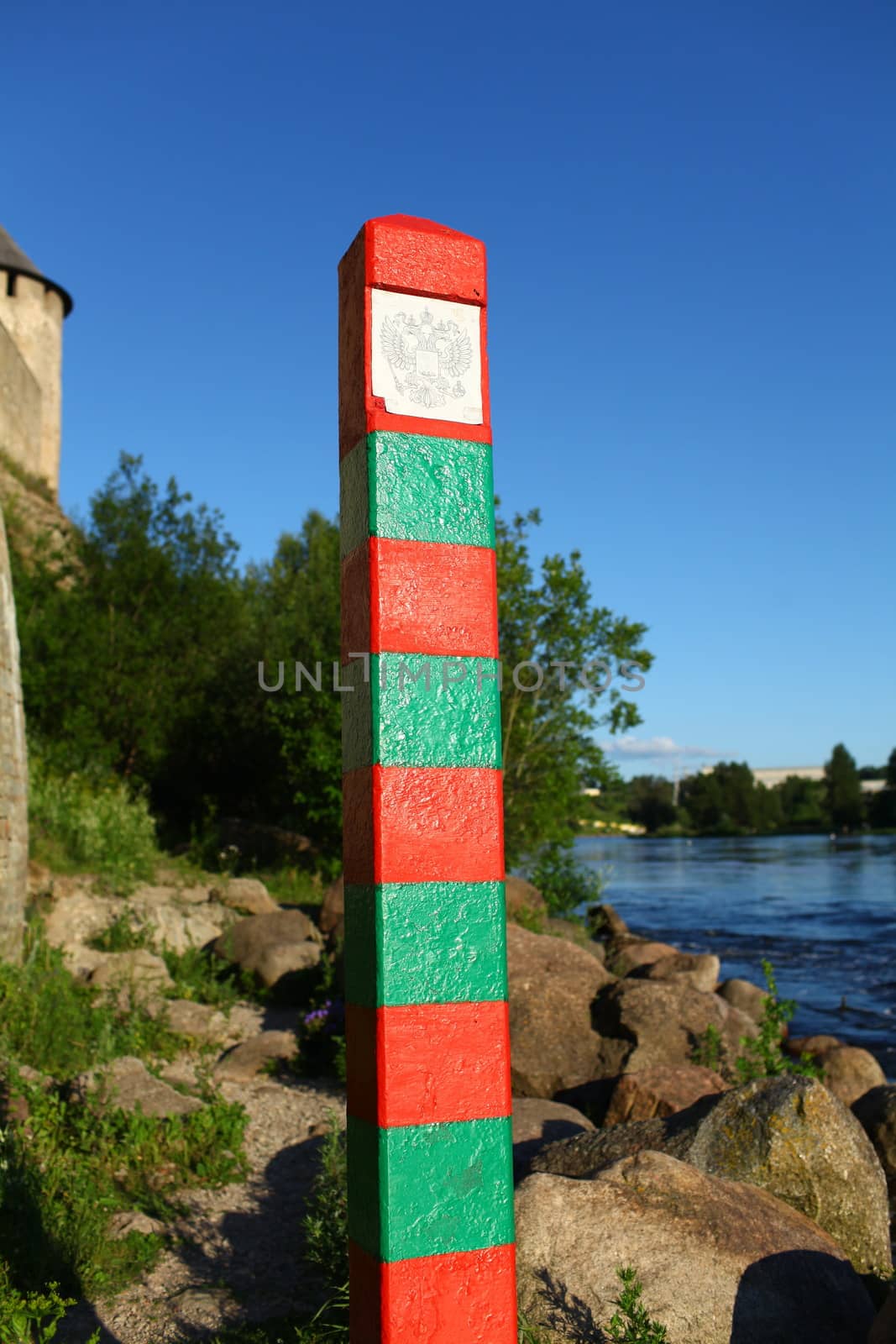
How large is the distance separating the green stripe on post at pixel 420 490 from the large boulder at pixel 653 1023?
543 cm

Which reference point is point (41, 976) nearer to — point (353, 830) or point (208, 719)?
point (353, 830)

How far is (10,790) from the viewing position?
28.1 feet

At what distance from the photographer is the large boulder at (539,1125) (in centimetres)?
519

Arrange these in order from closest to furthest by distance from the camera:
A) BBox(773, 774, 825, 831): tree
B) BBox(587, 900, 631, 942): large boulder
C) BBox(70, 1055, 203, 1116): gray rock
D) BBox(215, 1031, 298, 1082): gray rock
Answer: BBox(70, 1055, 203, 1116): gray rock < BBox(215, 1031, 298, 1082): gray rock < BBox(587, 900, 631, 942): large boulder < BBox(773, 774, 825, 831): tree

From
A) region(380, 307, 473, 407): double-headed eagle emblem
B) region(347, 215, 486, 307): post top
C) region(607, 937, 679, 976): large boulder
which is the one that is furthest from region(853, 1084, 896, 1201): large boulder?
region(347, 215, 486, 307): post top

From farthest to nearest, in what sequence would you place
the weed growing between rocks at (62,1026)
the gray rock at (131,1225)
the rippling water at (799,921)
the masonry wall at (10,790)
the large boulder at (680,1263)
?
the rippling water at (799,921) → the masonry wall at (10,790) → the weed growing between rocks at (62,1026) → the gray rock at (131,1225) → the large boulder at (680,1263)

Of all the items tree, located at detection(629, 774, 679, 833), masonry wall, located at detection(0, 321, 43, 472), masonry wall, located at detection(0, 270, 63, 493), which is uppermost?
masonry wall, located at detection(0, 270, 63, 493)

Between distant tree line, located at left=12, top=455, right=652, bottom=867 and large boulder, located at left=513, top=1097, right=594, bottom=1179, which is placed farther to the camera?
distant tree line, located at left=12, top=455, right=652, bottom=867

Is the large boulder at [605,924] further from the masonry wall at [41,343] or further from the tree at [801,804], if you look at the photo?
the tree at [801,804]

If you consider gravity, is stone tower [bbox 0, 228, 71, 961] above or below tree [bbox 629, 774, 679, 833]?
above

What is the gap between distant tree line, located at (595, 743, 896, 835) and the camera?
241 ft

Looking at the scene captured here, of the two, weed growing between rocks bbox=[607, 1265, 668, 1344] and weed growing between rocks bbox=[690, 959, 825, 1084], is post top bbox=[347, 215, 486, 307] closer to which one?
weed growing between rocks bbox=[607, 1265, 668, 1344]

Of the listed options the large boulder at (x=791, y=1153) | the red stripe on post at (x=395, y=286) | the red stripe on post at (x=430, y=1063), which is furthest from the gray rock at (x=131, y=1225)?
the red stripe on post at (x=395, y=286)

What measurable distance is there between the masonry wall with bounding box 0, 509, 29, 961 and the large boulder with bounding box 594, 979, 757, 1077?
4.42 metres
